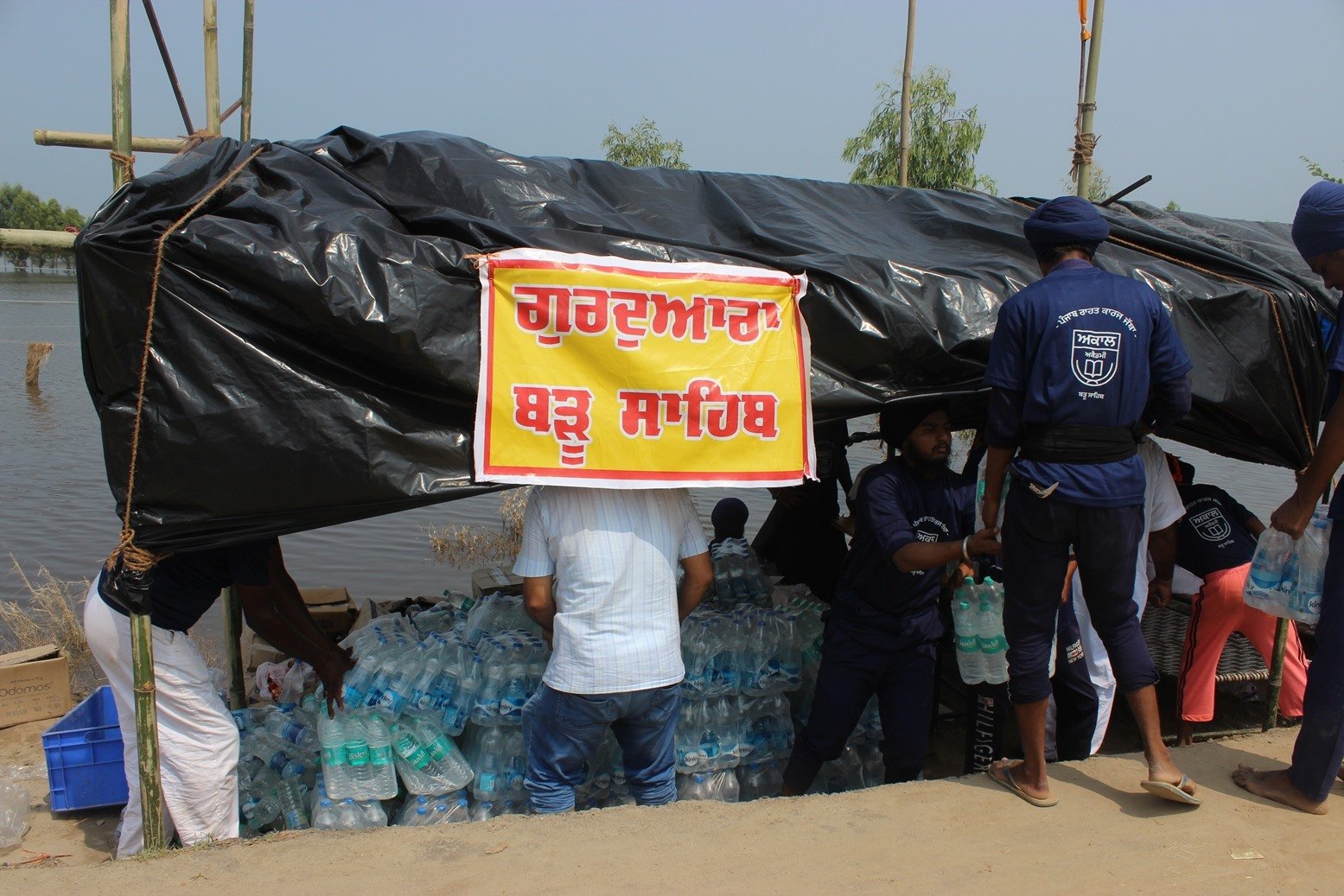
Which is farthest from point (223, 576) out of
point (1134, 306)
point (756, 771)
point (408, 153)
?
point (1134, 306)

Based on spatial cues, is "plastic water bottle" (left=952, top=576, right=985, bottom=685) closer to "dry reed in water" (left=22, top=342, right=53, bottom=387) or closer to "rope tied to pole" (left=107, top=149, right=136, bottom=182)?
"rope tied to pole" (left=107, top=149, right=136, bottom=182)

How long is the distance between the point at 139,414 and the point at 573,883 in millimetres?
1886

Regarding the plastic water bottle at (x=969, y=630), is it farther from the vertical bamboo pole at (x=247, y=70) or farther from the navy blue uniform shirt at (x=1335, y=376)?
the vertical bamboo pole at (x=247, y=70)

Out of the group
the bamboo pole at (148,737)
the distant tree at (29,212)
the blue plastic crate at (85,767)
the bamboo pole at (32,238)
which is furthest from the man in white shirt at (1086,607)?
the distant tree at (29,212)

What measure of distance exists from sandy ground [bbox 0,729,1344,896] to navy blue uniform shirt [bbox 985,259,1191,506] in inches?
43.2

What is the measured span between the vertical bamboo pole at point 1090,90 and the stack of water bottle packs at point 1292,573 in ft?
7.66

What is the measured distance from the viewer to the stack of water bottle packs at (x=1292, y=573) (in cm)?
334

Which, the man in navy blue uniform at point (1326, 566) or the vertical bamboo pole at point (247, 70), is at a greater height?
the vertical bamboo pole at point (247, 70)

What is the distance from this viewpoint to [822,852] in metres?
2.98

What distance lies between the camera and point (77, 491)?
37.9 ft

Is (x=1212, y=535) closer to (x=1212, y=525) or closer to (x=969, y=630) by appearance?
(x=1212, y=525)

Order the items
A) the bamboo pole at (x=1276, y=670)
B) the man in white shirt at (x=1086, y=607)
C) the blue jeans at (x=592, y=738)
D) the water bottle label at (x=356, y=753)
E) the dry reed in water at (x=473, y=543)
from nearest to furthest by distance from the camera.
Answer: the blue jeans at (x=592, y=738) < the water bottle label at (x=356, y=753) < the man in white shirt at (x=1086, y=607) < the bamboo pole at (x=1276, y=670) < the dry reed in water at (x=473, y=543)

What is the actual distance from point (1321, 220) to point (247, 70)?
15.6 ft

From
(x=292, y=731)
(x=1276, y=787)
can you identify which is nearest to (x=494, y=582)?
(x=292, y=731)
